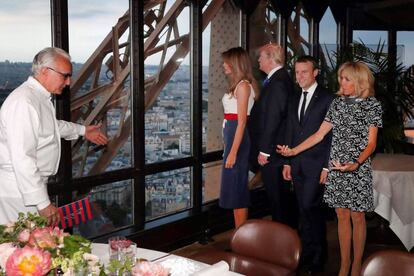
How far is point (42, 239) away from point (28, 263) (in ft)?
0.70

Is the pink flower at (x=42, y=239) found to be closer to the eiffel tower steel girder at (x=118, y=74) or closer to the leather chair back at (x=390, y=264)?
the leather chair back at (x=390, y=264)

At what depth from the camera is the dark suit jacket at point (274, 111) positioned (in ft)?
13.6

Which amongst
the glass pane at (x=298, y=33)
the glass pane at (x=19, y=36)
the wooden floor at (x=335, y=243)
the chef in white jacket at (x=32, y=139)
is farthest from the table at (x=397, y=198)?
the glass pane at (x=19, y=36)

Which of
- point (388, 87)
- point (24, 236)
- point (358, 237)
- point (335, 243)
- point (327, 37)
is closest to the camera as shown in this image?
point (24, 236)

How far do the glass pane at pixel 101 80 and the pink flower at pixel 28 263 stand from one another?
268 centimetres

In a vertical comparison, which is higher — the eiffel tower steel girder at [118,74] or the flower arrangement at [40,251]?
the eiffel tower steel girder at [118,74]

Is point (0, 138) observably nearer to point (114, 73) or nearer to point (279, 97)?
point (114, 73)

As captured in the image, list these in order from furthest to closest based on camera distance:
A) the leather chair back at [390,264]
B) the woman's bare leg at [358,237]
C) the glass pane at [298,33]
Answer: the glass pane at [298,33] → the woman's bare leg at [358,237] → the leather chair back at [390,264]

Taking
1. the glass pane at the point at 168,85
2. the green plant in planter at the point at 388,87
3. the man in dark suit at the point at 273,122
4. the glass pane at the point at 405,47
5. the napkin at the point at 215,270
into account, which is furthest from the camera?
the glass pane at the point at 405,47

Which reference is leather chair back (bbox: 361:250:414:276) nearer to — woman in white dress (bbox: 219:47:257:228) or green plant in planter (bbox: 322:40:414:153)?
woman in white dress (bbox: 219:47:257:228)

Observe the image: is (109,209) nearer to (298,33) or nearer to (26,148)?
(26,148)

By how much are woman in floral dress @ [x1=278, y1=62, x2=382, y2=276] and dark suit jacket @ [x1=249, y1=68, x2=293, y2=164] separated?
351mm

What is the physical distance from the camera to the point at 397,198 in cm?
437

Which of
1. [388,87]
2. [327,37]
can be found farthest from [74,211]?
[327,37]
